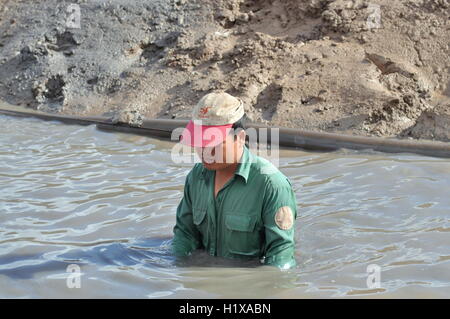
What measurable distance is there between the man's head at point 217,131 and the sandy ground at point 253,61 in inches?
126

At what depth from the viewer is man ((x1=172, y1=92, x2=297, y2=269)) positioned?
121 inches

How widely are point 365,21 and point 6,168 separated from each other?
3646 mm

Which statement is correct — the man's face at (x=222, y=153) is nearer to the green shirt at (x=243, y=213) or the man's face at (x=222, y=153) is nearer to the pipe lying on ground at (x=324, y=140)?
the green shirt at (x=243, y=213)

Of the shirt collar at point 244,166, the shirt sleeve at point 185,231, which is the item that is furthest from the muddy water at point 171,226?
the shirt collar at point 244,166

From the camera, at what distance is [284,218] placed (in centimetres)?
313

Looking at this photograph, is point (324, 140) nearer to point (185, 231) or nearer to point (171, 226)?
point (171, 226)

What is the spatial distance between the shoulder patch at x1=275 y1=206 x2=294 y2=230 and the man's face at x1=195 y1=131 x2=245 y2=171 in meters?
0.29

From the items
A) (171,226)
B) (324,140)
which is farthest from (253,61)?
(171,226)

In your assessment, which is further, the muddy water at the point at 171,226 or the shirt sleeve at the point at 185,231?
the shirt sleeve at the point at 185,231

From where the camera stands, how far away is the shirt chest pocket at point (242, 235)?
3.22m

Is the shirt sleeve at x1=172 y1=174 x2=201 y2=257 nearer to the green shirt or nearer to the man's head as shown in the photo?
the green shirt

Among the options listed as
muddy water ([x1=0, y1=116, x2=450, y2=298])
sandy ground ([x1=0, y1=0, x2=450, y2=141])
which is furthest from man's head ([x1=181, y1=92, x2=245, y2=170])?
sandy ground ([x1=0, y1=0, x2=450, y2=141])

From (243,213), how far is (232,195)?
0.09 metres

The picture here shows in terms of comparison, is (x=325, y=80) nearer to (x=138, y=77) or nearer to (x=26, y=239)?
(x=138, y=77)
